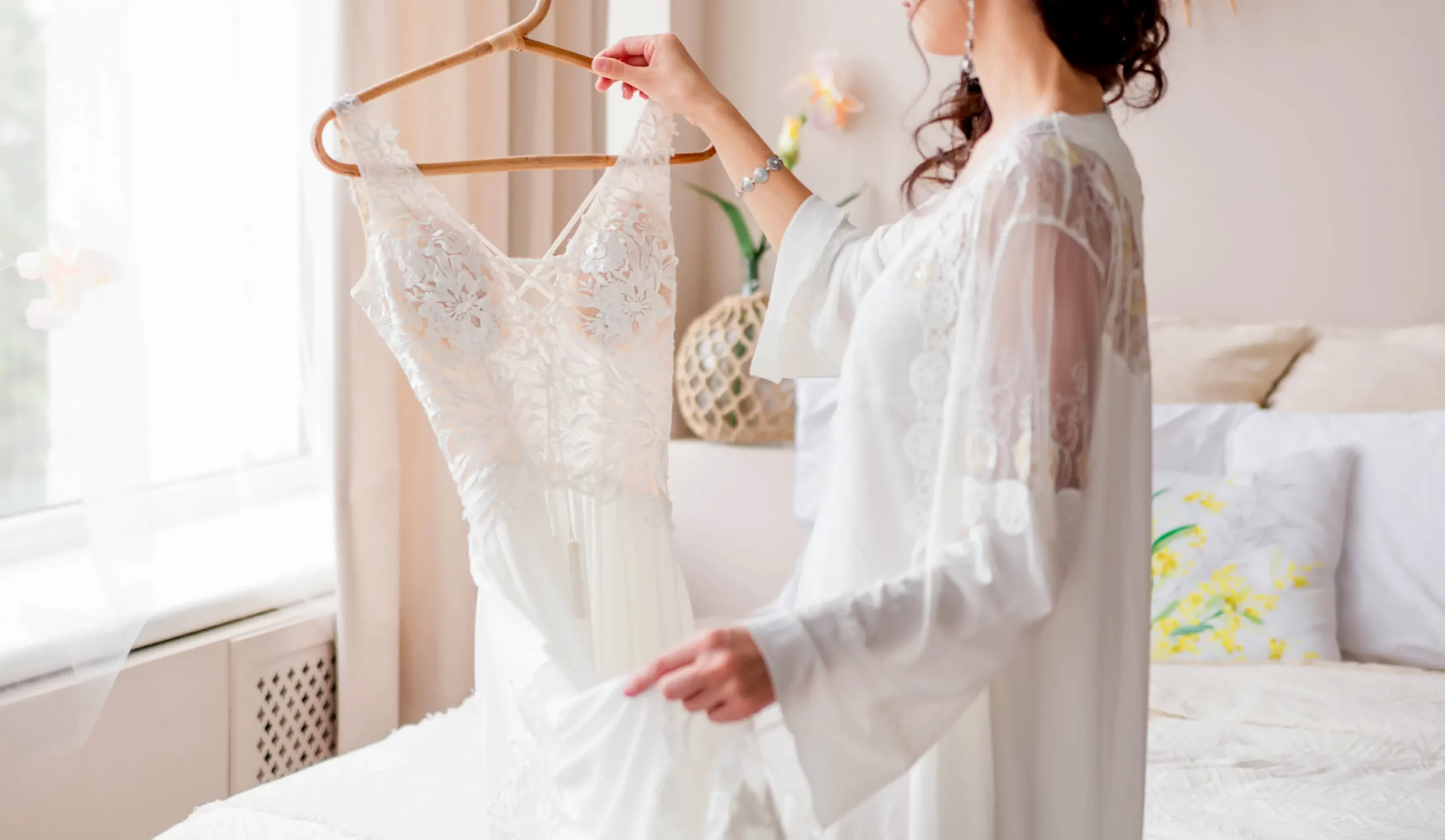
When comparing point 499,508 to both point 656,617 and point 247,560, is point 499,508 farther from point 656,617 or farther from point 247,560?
point 247,560

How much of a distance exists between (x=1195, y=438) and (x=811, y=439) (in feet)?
2.46

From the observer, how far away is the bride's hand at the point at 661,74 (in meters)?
1.38

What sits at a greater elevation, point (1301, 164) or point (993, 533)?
point (1301, 164)

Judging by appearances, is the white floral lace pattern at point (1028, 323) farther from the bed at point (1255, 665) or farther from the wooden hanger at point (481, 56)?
the bed at point (1255, 665)

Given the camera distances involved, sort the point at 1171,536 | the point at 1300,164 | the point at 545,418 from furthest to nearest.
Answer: the point at 1300,164, the point at 1171,536, the point at 545,418

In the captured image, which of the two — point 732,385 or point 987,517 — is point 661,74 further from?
point 732,385

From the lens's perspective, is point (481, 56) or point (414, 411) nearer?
point (481, 56)

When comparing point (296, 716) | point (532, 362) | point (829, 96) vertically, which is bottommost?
point (296, 716)

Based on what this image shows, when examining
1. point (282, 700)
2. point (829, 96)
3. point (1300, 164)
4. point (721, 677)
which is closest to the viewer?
point (721, 677)

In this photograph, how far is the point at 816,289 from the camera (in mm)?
1363

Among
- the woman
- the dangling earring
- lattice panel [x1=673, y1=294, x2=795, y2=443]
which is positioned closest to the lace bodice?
the woman

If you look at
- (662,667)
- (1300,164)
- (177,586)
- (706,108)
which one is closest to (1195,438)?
(1300,164)

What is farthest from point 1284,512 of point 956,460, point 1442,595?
point 956,460

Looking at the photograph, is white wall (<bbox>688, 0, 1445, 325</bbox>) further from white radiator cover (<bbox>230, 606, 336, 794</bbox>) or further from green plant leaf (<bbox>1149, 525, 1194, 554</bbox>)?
white radiator cover (<bbox>230, 606, 336, 794</bbox>)
